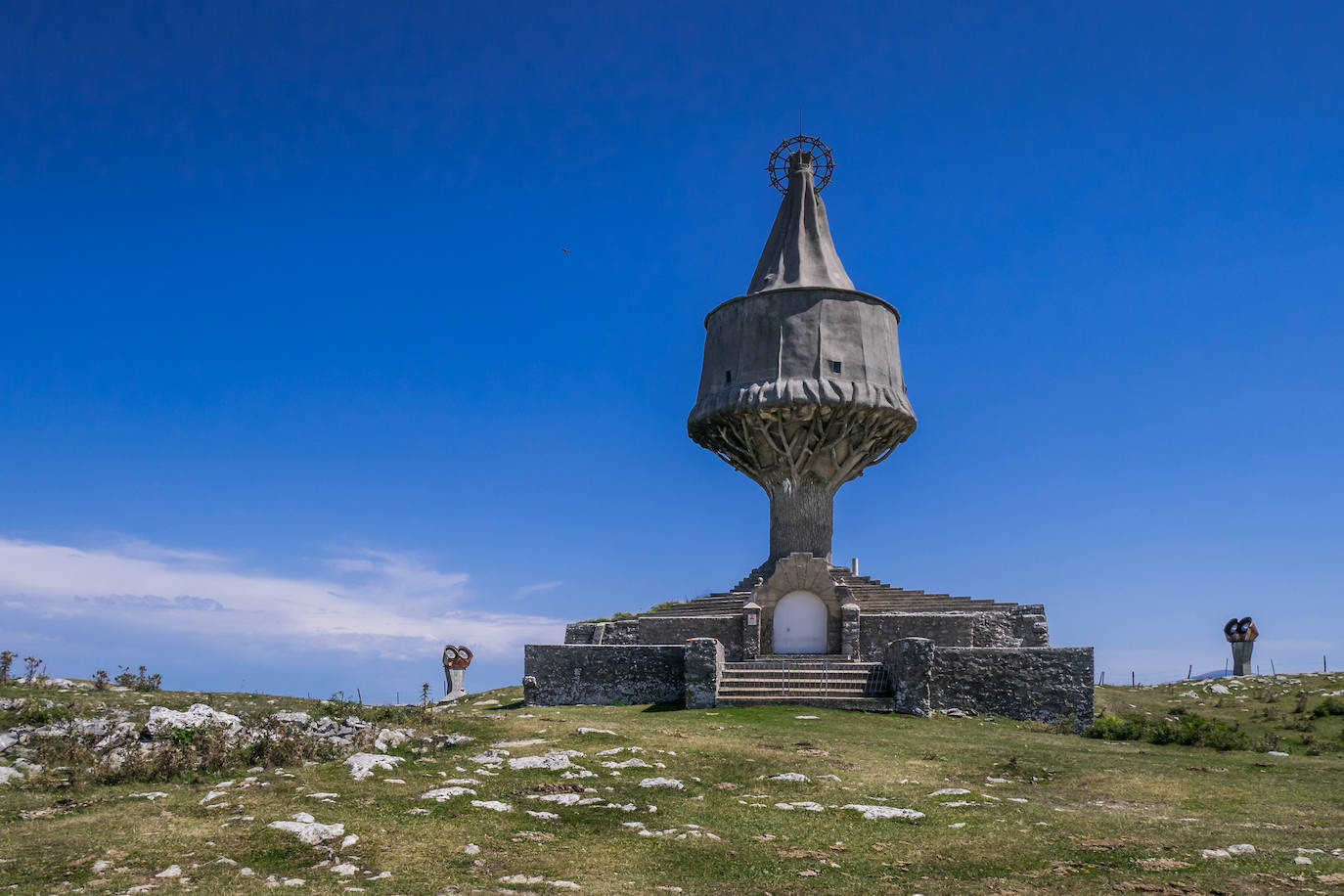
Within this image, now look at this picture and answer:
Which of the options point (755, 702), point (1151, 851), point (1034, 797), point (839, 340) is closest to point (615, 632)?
point (755, 702)

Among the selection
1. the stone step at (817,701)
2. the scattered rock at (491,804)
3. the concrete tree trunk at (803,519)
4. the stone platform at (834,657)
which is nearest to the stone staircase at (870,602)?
the stone platform at (834,657)

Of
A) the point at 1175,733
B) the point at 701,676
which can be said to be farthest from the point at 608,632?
the point at 1175,733

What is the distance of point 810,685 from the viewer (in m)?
25.2

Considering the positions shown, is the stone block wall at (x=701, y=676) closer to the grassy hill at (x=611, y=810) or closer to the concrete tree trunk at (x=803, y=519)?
the grassy hill at (x=611, y=810)

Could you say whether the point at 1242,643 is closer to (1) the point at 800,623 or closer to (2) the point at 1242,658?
(2) the point at 1242,658

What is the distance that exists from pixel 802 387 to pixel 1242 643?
1881 cm

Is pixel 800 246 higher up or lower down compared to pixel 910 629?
higher up

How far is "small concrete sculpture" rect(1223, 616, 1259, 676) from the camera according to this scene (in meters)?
38.8

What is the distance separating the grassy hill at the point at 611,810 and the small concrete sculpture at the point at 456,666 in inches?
575

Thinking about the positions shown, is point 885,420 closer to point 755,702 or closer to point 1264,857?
point 755,702

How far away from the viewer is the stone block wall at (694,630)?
3119cm

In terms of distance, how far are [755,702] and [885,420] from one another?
15888 mm

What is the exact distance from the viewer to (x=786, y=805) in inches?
507

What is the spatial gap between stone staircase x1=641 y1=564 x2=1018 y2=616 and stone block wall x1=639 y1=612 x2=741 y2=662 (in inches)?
30.9
